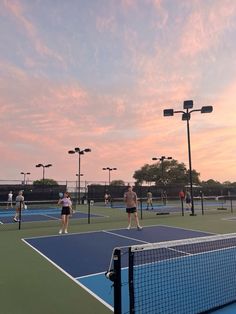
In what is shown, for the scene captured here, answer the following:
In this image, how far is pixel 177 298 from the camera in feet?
17.3

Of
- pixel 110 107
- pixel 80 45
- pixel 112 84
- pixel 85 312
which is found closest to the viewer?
pixel 85 312

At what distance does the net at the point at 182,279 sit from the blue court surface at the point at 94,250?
409mm

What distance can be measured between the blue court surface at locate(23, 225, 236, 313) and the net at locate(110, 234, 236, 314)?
0.41 meters

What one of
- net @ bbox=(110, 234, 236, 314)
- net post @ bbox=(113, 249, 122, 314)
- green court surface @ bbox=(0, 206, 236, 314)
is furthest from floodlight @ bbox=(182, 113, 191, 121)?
net post @ bbox=(113, 249, 122, 314)

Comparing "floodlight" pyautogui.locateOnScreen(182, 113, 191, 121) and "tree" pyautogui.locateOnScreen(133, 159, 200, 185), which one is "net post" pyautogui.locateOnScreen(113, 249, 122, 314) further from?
"tree" pyautogui.locateOnScreen(133, 159, 200, 185)

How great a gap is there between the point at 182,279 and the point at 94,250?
3.62m

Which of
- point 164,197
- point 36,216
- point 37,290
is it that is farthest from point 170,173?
point 37,290

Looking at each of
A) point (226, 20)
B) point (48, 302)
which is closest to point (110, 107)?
point (226, 20)

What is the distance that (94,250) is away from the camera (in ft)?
30.6

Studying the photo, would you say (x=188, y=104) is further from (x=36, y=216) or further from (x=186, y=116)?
(x=36, y=216)

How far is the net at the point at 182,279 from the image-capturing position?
482 centimetres

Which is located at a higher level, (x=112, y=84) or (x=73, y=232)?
(x=112, y=84)

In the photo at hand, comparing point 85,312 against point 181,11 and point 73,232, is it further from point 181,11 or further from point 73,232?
point 181,11

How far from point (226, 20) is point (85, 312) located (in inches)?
518
